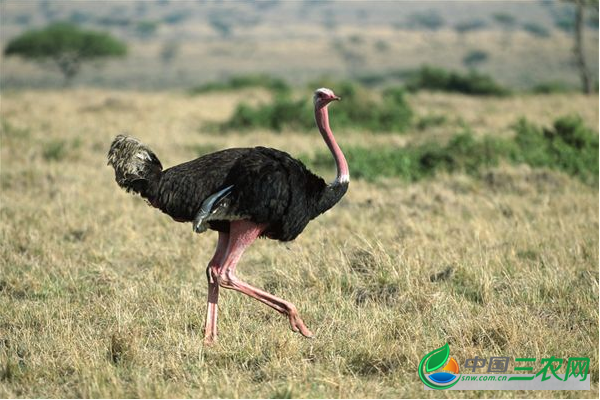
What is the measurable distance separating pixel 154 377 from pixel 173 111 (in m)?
16.6

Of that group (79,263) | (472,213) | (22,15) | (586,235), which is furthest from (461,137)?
(22,15)

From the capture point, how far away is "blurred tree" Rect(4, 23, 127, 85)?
125 feet

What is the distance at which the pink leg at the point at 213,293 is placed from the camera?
538 centimetres

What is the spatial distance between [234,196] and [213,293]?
66 cm

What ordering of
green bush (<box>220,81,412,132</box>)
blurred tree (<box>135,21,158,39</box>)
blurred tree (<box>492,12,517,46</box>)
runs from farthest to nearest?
blurred tree (<box>135,21,158,39</box>), blurred tree (<box>492,12,517,46</box>), green bush (<box>220,81,412,132</box>)

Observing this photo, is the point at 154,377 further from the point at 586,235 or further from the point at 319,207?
the point at 586,235

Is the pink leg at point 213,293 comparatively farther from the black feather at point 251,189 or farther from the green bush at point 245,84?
the green bush at point 245,84

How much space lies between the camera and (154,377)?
4.75 m

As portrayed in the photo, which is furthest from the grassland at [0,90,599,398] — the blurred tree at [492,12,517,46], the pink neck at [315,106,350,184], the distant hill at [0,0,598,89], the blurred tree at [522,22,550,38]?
the blurred tree at [522,22,550,38]

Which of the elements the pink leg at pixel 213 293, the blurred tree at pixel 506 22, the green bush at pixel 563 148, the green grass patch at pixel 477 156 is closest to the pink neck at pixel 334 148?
the pink leg at pixel 213 293

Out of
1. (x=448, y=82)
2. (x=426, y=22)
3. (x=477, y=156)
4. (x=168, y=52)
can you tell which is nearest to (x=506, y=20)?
(x=426, y=22)

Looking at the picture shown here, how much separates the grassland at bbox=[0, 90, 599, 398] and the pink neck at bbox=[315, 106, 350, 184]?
3.00ft

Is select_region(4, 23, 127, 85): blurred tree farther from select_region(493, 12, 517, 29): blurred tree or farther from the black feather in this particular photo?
select_region(493, 12, 517, 29): blurred tree

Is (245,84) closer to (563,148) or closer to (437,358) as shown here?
(563,148)
